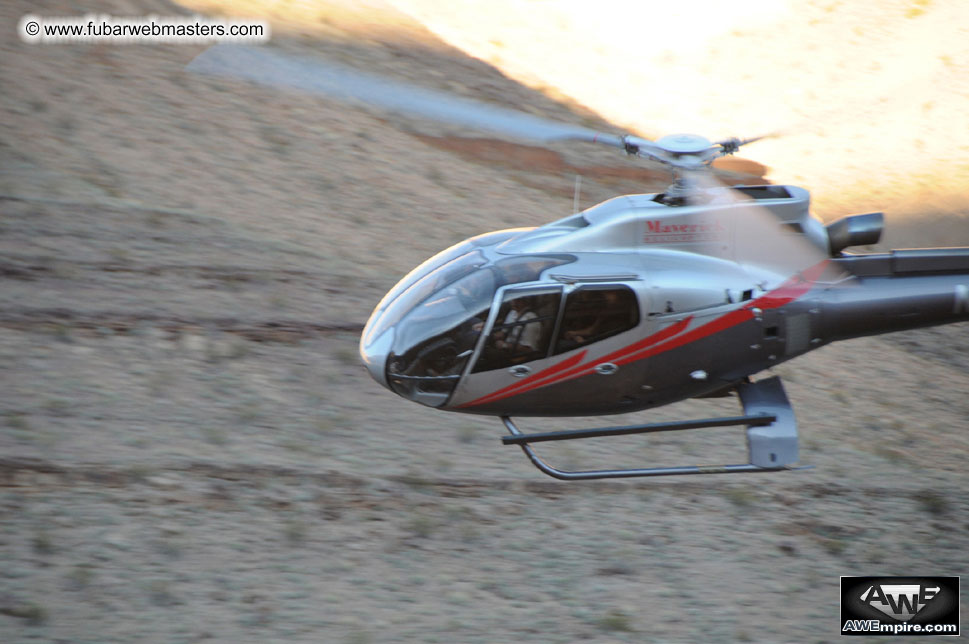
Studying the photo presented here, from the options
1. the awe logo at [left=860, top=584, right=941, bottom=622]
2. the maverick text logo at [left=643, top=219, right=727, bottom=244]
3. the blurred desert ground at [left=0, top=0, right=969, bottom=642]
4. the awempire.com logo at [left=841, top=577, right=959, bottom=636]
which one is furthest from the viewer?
the awe logo at [left=860, top=584, right=941, bottom=622]

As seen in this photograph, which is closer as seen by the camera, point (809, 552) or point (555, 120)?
point (809, 552)

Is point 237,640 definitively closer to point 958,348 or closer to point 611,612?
point 611,612

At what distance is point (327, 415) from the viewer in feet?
36.1

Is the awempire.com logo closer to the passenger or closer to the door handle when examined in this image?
the door handle

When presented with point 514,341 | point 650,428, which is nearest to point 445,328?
point 514,341

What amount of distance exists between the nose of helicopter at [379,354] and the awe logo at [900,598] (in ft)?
19.6

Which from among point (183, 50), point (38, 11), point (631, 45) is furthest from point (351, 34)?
point (631, 45)

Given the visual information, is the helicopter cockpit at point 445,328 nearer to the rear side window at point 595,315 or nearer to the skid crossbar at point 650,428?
the rear side window at point 595,315

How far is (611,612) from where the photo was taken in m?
8.99

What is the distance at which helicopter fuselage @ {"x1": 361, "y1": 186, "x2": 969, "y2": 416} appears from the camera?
24.8 ft

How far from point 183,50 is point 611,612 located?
579 inches

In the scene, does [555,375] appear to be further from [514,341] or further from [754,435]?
[754,435]

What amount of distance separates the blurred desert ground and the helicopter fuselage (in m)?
1.24

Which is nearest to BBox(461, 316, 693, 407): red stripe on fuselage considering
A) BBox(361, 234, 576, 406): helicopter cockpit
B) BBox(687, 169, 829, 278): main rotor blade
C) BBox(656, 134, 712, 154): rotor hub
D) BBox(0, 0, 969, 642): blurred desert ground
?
BBox(361, 234, 576, 406): helicopter cockpit
